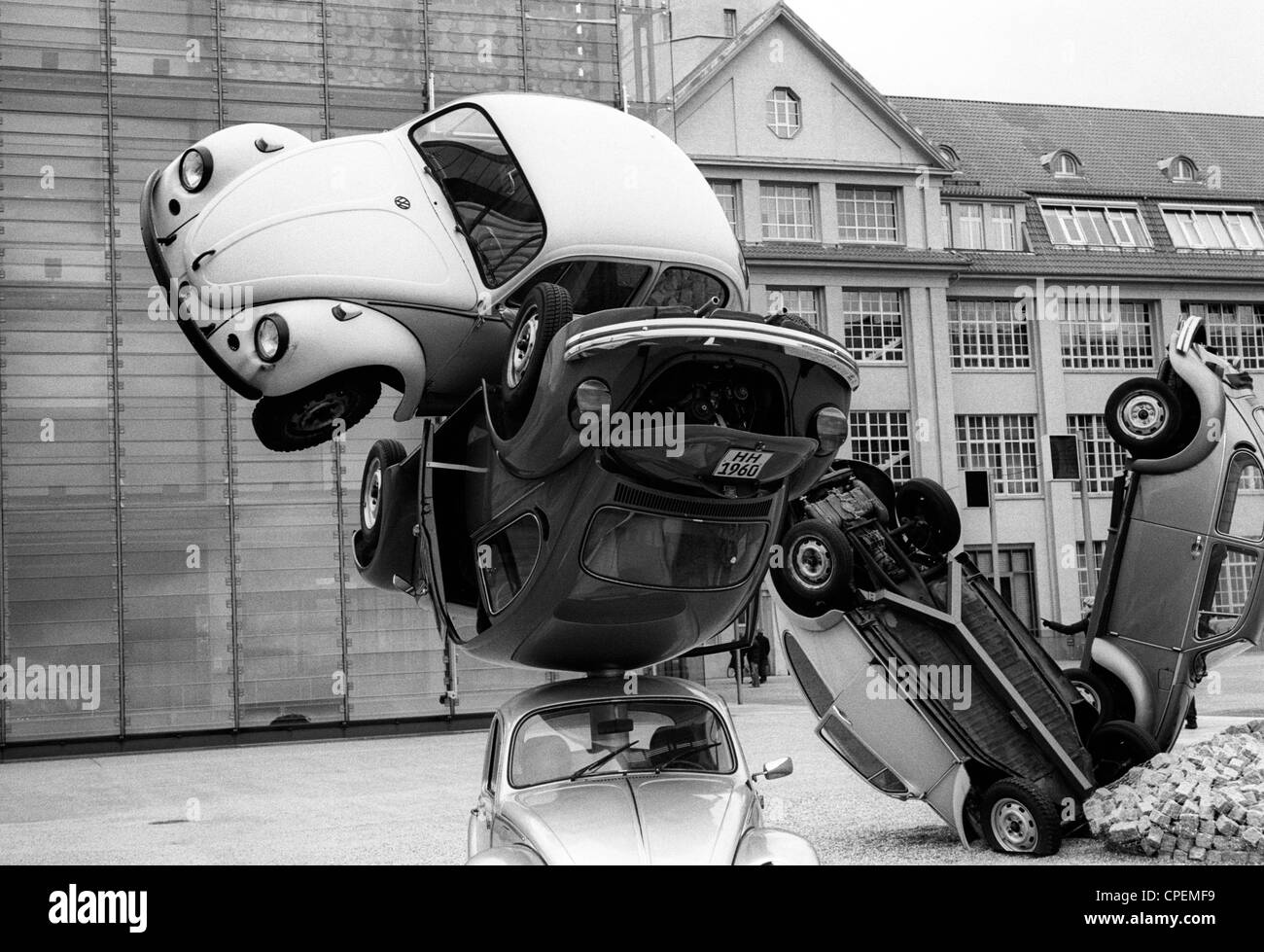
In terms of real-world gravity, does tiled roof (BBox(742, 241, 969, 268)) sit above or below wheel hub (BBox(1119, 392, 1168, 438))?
above

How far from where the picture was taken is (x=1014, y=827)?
11.2 metres

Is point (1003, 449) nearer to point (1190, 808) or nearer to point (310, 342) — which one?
point (1190, 808)

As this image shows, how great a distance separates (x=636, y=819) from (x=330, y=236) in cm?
404

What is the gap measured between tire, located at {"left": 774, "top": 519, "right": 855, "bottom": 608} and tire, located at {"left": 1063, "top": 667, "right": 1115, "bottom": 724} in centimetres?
212

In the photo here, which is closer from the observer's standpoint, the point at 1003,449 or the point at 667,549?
the point at 667,549

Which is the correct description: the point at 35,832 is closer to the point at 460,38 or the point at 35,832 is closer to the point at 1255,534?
the point at 1255,534

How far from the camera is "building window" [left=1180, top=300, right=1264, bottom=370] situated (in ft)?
157

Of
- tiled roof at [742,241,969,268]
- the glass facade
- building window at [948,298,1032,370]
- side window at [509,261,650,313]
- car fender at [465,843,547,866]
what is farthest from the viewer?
building window at [948,298,1032,370]

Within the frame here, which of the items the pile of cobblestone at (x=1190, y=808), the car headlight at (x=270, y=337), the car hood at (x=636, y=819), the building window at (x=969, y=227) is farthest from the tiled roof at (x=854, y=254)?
the car hood at (x=636, y=819)

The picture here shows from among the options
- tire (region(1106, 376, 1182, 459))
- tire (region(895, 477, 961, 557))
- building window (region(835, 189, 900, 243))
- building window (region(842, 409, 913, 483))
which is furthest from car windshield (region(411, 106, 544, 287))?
building window (region(835, 189, 900, 243))

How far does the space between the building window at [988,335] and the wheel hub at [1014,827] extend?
118ft

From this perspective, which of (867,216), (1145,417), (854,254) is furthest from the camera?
(867,216)

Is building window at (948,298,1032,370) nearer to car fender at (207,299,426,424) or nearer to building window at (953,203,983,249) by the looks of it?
building window at (953,203,983,249)

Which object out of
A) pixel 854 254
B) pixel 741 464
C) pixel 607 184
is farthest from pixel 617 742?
pixel 854 254
